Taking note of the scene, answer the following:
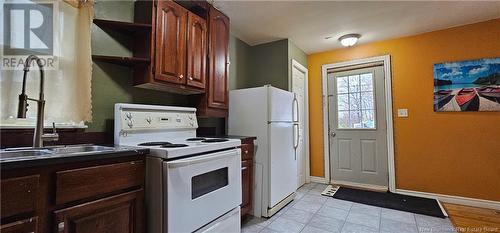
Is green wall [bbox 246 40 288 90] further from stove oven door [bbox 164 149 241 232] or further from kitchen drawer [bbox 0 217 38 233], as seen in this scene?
kitchen drawer [bbox 0 217 38 233]

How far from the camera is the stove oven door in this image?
4.18ft

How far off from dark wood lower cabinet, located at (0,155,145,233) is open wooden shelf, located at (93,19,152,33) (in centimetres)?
109

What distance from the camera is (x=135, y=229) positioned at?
121cm

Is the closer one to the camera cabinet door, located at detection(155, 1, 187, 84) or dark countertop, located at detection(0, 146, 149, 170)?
dark countertop, located at detection(0, 146, 149, 170)

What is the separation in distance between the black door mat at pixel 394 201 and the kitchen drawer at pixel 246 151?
1528 mm

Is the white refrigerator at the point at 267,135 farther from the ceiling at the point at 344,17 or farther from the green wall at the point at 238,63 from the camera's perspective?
the ceiling at the point at 344,17

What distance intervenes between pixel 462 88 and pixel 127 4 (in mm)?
3934

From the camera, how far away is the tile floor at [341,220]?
6.87 feet

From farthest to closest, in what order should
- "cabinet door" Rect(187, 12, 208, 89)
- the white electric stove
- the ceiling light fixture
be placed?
the ceiling light fixture
"cabinet door" Rect(187, 12, 208, 89)
the white electric stove

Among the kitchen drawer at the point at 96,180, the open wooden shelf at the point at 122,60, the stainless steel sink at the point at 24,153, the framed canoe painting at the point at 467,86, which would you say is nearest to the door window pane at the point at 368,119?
the framed canoe painting at the point at 467,86

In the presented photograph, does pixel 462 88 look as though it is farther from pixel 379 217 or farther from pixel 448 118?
pixel 379 217

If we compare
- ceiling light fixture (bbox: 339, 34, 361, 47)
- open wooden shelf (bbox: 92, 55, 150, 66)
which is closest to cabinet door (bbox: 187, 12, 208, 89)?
open wooden shelf (bbox: 92, 55, 150, 66)

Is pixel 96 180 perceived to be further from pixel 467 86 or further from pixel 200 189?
pixel 467 86

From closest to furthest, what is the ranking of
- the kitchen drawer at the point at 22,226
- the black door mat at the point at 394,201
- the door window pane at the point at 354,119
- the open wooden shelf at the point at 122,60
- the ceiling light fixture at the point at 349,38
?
the kitchen drawer at the point at 22,226, the open wooden shelf at the point at 122,60, the black door mat at the point at 394,201, the ceiling light fixture at the point at 349,38, the door window pane at the point at 354,119
